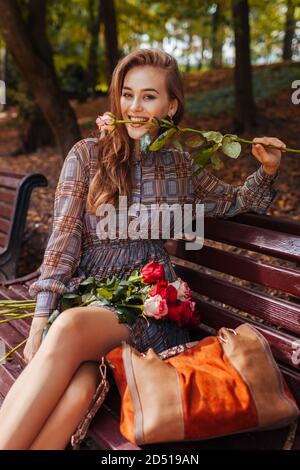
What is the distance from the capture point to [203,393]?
6.51ft

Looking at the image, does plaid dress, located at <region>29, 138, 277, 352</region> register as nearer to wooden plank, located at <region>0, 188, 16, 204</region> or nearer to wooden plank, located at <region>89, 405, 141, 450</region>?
wooden plank, located at <region>89, 405, 141, 450</region>

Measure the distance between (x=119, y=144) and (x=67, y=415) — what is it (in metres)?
1.30

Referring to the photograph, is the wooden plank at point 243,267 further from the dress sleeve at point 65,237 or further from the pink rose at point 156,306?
the dress sleeve at point 65,237

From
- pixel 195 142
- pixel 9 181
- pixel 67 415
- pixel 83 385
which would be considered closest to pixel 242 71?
pixel 9 181

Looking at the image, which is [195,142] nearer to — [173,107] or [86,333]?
[173,107]

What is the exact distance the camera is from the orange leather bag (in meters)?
1.93

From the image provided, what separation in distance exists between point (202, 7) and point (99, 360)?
27.2ft

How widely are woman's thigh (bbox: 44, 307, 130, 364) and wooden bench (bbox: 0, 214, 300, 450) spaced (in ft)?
0.68

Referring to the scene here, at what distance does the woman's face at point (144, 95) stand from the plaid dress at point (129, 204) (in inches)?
6.6

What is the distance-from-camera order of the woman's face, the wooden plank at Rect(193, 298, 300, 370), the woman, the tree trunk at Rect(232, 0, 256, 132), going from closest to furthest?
the wooden plank at Rect(193, 298, 300, 370) < the woman < the woman's face < the tree trunk at Rect(232, 0, 256, 132)

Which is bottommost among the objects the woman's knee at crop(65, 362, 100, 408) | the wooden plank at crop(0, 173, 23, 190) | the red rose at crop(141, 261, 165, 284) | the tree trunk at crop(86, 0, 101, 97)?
the woman's knee at crop(65, 362, 100, 408)

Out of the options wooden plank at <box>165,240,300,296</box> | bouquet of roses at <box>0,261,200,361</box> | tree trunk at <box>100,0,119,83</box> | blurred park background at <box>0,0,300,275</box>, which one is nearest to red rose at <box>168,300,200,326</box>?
bouquet of roses at <box>0,261,200,361</box>

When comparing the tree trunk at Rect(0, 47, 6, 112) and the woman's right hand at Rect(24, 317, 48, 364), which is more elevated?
the tree trunk at Rect(0, 47, 6, 112)

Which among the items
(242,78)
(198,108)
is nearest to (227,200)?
(242,78)
